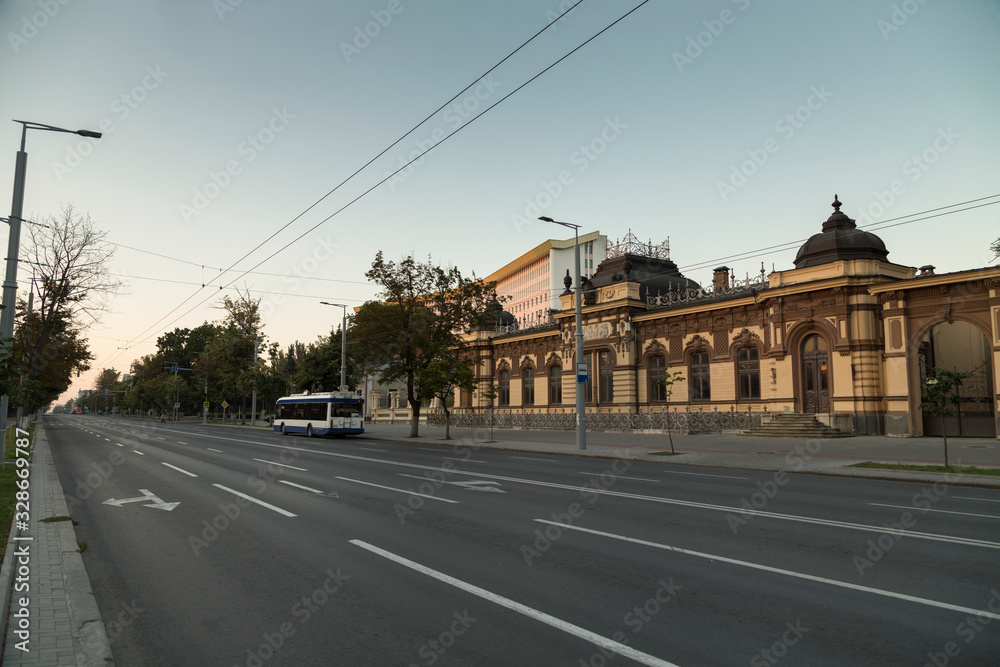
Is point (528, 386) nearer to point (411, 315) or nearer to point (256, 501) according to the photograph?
point (411, 315)

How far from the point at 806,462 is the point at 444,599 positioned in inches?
696

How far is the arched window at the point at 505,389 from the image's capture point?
50.5 m

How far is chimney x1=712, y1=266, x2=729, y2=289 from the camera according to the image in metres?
37.4

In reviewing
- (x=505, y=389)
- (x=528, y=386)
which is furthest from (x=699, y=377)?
(x=505, y=389)

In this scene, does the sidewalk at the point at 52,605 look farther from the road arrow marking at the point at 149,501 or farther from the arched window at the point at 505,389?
the arched window at the point at 505,389

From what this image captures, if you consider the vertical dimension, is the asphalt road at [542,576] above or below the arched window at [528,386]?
below

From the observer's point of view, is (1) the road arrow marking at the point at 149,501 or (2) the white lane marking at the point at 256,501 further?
(1) the road arrow marking at the point at 149,501

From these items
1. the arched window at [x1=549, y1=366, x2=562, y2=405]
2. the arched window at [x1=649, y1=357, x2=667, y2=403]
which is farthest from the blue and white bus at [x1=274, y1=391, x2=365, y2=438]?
the arched window at [x1=649, y1=357, x2=667, y2=403]

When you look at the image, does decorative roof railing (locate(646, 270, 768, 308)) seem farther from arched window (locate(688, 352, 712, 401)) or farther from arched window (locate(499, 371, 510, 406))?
arched window (locate(499, 371, 510, 406))

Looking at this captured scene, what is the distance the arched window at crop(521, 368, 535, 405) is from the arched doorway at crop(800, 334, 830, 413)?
21395mm

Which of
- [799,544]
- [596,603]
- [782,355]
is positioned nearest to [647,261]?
[782,355]

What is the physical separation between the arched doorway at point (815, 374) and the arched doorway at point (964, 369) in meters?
3.77

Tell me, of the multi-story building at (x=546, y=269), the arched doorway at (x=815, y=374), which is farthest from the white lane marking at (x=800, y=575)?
the multi-story building at (x=546, y=269)

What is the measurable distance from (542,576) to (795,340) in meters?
28.1
